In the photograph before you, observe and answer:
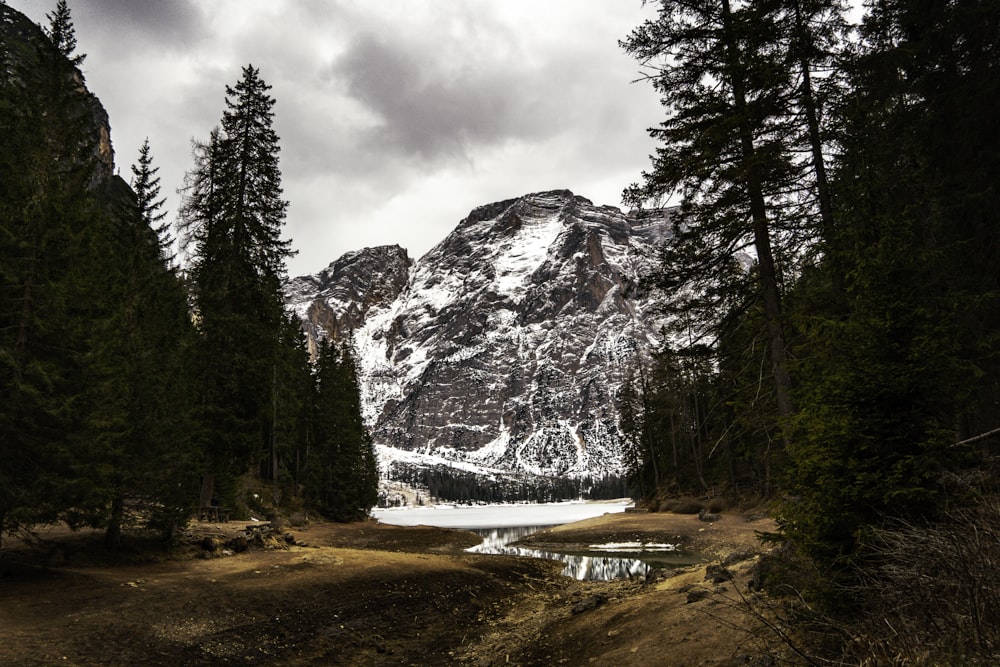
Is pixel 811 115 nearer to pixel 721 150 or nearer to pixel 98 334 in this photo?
pixel 721 150

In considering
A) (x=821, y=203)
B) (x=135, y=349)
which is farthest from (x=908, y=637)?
(x=135, y=349)

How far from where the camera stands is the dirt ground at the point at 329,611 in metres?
7.91

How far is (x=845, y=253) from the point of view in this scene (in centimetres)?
702

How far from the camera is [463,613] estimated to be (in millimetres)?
12688

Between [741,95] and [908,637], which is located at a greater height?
[741,95]

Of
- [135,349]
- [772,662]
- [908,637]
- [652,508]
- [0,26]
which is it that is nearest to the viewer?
[908,637]

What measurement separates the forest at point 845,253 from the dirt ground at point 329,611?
5.76 ft

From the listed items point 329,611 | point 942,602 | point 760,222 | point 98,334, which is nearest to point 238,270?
point 98,334

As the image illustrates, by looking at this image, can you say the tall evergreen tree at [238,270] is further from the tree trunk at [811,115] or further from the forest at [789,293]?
the tree trunk at [811,115]

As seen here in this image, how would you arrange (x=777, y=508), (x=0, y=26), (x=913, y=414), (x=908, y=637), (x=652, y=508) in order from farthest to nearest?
(x=652, y=508), (x=0, y=26), (x=777, y=508), (x=913, y=414), (x=908, y=637)

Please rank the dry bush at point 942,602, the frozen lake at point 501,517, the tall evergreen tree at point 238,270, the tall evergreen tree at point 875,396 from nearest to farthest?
the dry bush at point 942,602
the tall evergreen tree at point 875,396
the tall evergreen tree at point 238,270
the frozen lake at point 501,517

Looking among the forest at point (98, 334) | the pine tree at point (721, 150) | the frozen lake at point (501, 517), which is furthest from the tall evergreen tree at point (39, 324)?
the frozen lake at point (501, 517)

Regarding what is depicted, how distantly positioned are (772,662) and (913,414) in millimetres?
2967

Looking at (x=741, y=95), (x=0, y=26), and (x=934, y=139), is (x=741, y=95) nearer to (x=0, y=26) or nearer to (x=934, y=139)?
(x=934, y=139)
